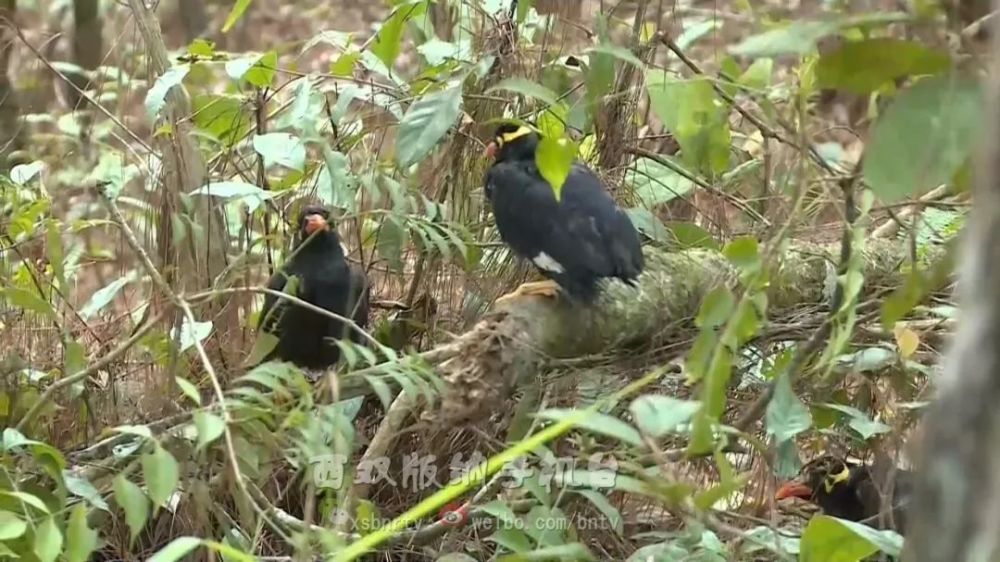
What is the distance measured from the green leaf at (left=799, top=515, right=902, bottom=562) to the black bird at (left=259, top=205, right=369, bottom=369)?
1146 mm

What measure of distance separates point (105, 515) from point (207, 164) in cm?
77

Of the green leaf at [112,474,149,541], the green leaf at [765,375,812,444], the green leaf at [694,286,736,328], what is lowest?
the green leaf at [112,474,149,541]

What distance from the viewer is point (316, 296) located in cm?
229

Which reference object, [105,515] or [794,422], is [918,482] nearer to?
[794,422]

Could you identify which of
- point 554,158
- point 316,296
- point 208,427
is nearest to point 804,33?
point 554,158

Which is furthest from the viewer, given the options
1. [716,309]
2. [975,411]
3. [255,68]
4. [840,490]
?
[840,490]

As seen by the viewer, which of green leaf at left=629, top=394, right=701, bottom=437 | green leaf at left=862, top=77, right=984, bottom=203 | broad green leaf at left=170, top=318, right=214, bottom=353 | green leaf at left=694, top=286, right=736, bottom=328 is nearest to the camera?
green leaf at left=862, top=77, right=984, bottom=203

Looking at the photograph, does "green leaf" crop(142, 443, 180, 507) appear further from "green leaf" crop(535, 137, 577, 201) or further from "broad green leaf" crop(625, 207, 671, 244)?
"broad green leaf" crop(625, 207, 671, 244)

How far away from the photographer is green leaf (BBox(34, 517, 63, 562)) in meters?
1.25

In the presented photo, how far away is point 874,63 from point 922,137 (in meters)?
0.10

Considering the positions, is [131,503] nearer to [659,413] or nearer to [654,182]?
[659,413]

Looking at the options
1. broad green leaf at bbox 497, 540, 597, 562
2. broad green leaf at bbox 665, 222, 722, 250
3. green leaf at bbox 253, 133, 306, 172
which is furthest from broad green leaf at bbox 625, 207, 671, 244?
broad green leaf at bbox 497, 540, 597, 562

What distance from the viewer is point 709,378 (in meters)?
1.10

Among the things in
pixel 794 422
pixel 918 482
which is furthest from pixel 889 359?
pixel 918 482
